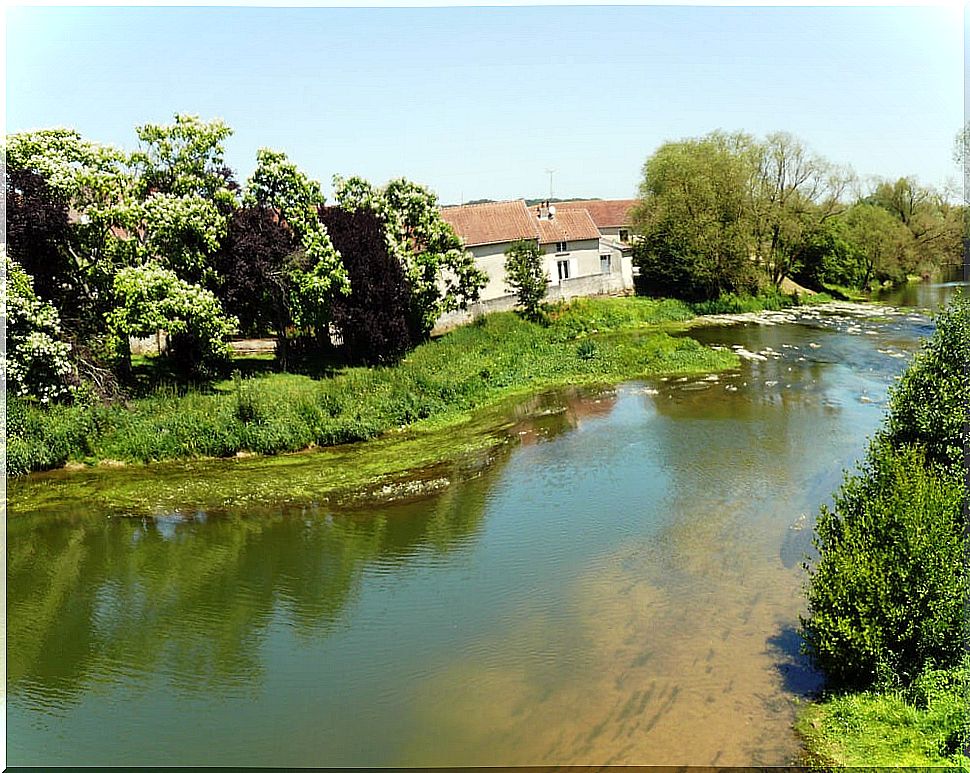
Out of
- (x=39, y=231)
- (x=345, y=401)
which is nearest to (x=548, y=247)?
(x=345, y=401)

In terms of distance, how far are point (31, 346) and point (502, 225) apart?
1040 inches

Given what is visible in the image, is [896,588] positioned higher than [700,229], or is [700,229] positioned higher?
[700,229]

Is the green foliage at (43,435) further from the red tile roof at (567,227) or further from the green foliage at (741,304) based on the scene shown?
the green foliage at (741,304)

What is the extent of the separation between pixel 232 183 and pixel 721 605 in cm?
2157

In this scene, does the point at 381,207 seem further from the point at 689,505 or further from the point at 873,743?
the point at 873,743

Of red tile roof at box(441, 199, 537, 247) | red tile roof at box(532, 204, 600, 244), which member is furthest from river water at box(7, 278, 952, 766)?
red tile roof at box(532, 204, 600, 244)

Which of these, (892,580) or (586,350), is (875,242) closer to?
(586,350)

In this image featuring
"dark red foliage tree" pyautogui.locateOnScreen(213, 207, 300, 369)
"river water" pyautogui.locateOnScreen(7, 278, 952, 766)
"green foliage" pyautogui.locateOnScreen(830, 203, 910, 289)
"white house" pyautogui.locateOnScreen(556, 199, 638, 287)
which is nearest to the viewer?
"river water" pyautogui.locateOnScreen(7, 278, 952, 766)

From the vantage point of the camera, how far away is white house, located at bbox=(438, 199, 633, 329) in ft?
137

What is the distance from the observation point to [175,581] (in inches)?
583

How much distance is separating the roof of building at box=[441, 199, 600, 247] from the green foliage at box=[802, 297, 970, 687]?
106 feet

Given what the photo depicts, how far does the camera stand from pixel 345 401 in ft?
78.7

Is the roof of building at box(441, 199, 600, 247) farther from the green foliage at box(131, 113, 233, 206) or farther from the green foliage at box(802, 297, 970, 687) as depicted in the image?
the green foliage at box(802, 297, 970, 687)

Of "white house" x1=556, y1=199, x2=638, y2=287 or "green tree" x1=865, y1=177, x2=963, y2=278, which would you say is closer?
"white house" x1=556, y1=199, x2=638, y2=287
